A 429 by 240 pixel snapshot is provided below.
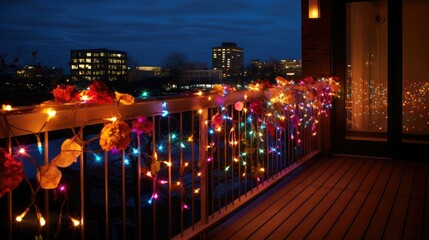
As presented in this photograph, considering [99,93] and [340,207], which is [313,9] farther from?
[99,93]

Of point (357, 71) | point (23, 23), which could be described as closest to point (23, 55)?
point (357, 71)

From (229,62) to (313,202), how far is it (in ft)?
56.2

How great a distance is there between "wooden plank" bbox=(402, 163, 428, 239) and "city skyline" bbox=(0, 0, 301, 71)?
31.6 metres

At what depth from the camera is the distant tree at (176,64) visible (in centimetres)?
2213

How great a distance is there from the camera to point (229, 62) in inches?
812

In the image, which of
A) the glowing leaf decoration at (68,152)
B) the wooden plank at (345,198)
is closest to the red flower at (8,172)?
the glowing leaf decoration at (68,152)

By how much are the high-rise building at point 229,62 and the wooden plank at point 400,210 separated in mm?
12100

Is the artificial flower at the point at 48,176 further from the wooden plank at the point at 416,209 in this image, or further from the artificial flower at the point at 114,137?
the wooden plank at the point at 416,209

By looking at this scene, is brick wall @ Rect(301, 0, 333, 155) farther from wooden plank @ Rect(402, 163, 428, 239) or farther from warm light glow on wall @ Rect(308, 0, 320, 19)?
wooden plank @ Rect(402, 163, 428, 239)

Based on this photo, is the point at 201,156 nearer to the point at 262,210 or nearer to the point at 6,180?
the point at 262,210

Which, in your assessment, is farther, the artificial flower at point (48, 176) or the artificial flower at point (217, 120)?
the artificial flower at point (217, 120)

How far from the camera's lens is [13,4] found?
41812 mm

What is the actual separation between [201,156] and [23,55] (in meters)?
11.3

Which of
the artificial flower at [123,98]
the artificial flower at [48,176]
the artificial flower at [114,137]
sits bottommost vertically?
the artificial flower at [48,176]
